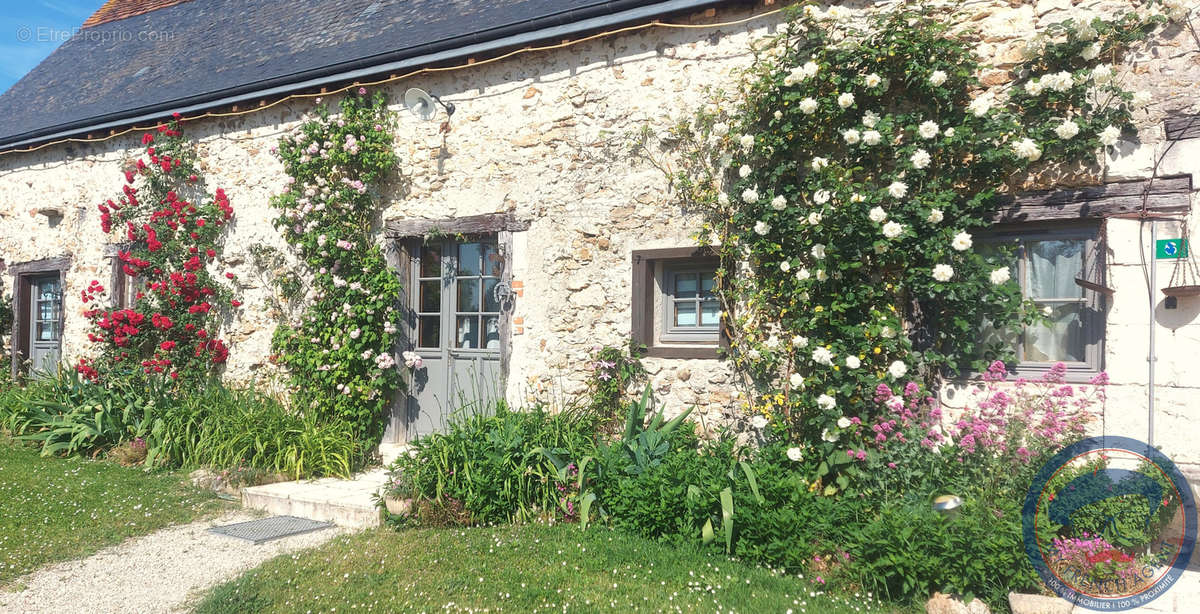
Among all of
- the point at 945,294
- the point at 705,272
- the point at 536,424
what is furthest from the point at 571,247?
the point at 945,294

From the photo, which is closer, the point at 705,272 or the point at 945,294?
the point at 945,294

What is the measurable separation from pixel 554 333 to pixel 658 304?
0.91 meters

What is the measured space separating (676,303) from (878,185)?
173cm

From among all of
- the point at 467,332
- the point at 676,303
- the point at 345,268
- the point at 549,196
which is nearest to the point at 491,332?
the point at 467,332

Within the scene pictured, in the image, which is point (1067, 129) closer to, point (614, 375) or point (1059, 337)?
point (1059, 337)

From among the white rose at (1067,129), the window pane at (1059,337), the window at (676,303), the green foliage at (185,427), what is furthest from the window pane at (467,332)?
the white rose at (1067,129)

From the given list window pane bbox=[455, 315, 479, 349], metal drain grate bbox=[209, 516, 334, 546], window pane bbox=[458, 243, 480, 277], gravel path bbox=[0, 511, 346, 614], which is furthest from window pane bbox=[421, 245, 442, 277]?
gravel path bbox=[0, 511, 346, 614]

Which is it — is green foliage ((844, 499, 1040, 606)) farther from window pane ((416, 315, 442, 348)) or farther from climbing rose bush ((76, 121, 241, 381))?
climbing rose bush ((76, 121, 241, 381))

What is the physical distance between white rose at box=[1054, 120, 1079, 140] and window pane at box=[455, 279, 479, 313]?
456 cm

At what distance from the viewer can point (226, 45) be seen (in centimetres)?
986

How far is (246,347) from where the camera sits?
25.0ft

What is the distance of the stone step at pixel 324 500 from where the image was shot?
5152 millimetres

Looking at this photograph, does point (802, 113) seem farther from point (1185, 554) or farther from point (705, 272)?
point (1185, 554)

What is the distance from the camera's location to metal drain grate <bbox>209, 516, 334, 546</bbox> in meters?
4.87
